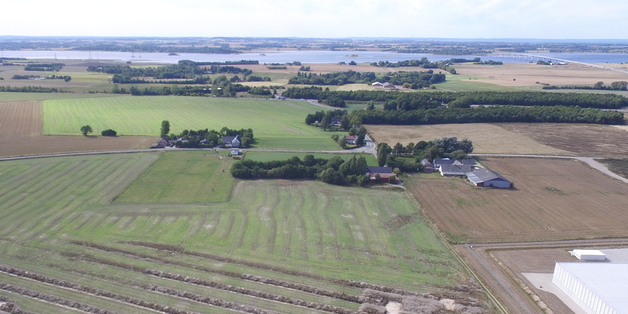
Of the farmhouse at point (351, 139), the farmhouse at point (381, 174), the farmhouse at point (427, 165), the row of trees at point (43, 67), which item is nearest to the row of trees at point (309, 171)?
the farmhouse at point (381, 174)

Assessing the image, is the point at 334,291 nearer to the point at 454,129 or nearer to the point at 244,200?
the point at 244,200

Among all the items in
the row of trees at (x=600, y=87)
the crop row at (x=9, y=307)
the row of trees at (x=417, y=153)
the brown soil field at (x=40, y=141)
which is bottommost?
the crop row at (x=9, y=307)

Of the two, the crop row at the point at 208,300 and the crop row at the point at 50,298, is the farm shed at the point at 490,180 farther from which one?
the crop row at the point at 50,298

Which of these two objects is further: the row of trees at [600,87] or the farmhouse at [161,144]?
the row of trees at [600,87]

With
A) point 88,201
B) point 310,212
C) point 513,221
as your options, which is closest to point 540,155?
point 513,221

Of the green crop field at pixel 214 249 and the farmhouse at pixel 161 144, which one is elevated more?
the farmhouse at pixel 161 144

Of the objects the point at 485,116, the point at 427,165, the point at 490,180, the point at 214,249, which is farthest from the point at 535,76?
the point at 214,249

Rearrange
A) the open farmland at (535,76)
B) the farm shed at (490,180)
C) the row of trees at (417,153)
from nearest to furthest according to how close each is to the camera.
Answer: the farm shed at (490,180)
the row of trees at (417,153)
the open farmland at (535,76)
